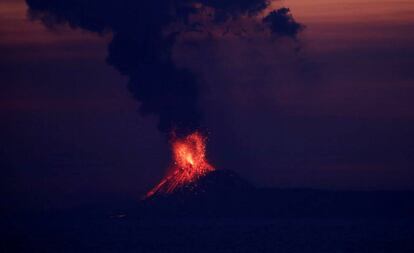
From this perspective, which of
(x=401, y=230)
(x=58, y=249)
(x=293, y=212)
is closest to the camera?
(x=58, y=249)

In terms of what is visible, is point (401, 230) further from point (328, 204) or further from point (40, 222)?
point (40, 222)

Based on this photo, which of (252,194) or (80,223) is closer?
(252,194)

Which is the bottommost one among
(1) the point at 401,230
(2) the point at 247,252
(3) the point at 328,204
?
(2) the point at 247,252

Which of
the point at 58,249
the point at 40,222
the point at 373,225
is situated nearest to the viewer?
the point at 58,249

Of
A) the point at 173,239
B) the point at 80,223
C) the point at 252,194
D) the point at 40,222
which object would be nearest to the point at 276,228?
the point at 252,194

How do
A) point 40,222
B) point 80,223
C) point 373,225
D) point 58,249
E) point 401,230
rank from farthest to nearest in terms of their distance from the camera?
point 40,222, point 80,223, point 373,225, point 401,230, point 58,249

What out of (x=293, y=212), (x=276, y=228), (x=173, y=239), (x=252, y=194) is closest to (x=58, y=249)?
(x=173, y=239)

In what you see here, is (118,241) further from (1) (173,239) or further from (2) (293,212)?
(2) (293,212)

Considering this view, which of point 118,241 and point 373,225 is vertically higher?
point 373,225

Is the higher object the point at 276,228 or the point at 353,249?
the point at 276,228
